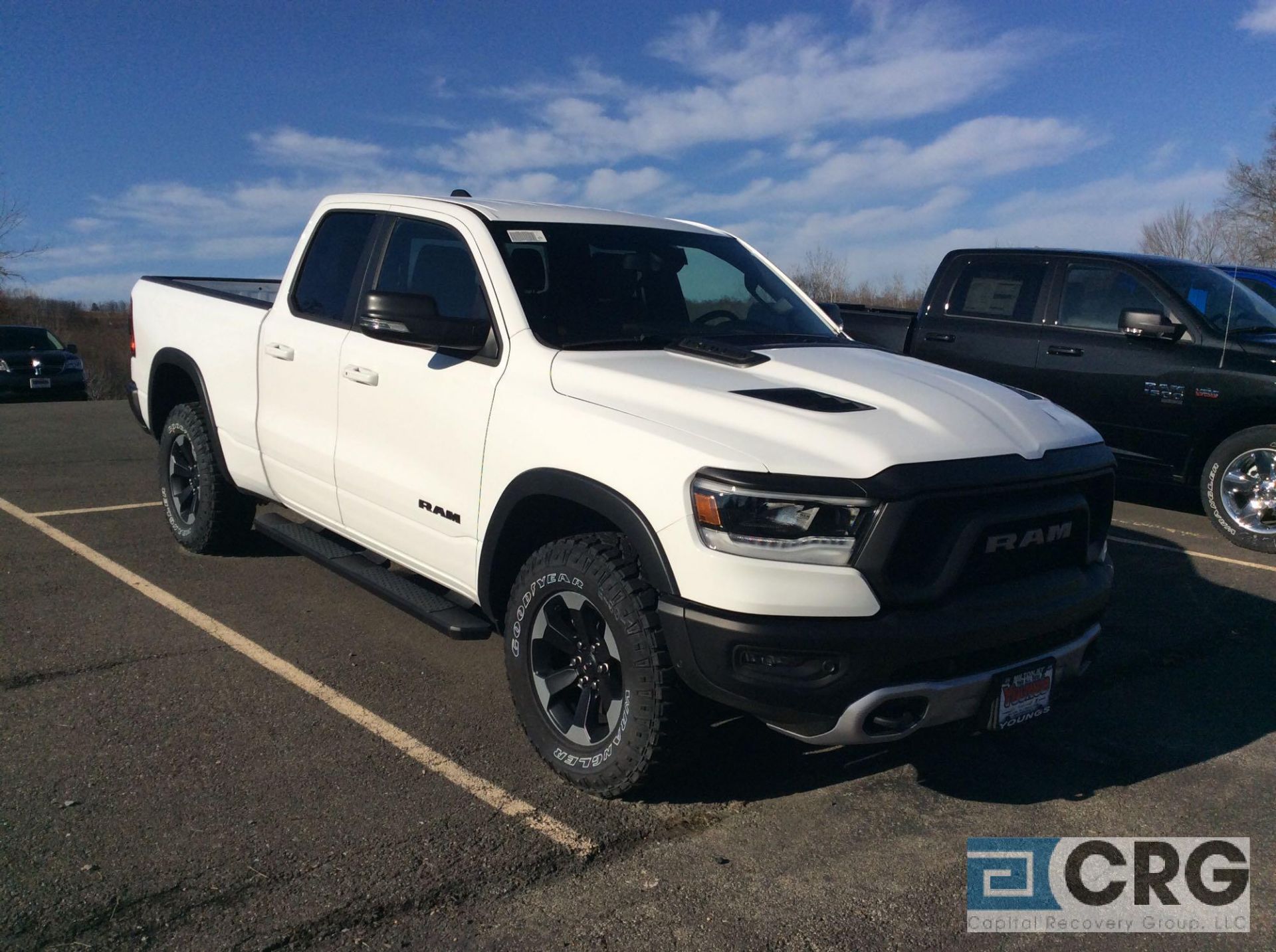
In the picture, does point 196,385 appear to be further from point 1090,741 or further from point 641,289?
point 1090,741

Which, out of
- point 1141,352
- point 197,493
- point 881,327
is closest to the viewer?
point 197,493

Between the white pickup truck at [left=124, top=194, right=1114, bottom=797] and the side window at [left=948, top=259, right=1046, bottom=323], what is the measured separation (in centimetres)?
423

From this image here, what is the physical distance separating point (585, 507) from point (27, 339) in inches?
719

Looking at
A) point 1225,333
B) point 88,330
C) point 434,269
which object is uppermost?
point 434,269

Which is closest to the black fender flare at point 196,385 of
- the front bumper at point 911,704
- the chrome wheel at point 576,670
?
the chrome wheel at point 576,670

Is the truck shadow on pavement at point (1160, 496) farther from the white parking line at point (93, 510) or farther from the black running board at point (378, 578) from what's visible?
the white parking line at point (93, 510)

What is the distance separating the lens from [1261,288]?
9.41m

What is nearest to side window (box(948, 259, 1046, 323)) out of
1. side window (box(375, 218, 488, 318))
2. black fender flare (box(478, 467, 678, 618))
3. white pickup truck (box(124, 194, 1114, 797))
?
white pickup truck (box(124, 194, 1114, 797))

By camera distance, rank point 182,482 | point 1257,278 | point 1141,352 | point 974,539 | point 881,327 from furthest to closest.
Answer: point 1257,278 → point 881,327 → point 1141,352 → point 182,482 → point 974,539

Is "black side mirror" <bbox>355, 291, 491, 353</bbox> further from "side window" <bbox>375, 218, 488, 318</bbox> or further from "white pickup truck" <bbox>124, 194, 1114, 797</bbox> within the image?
"side window" <bbox>375, 218, 488, 318</bbox>

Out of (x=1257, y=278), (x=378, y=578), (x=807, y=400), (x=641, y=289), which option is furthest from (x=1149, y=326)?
→ (x=378, y=578)

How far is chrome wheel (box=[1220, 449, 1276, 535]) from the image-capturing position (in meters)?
7.42

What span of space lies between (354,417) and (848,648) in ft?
8.22

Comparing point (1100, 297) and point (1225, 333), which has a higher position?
point (1100, 297)
